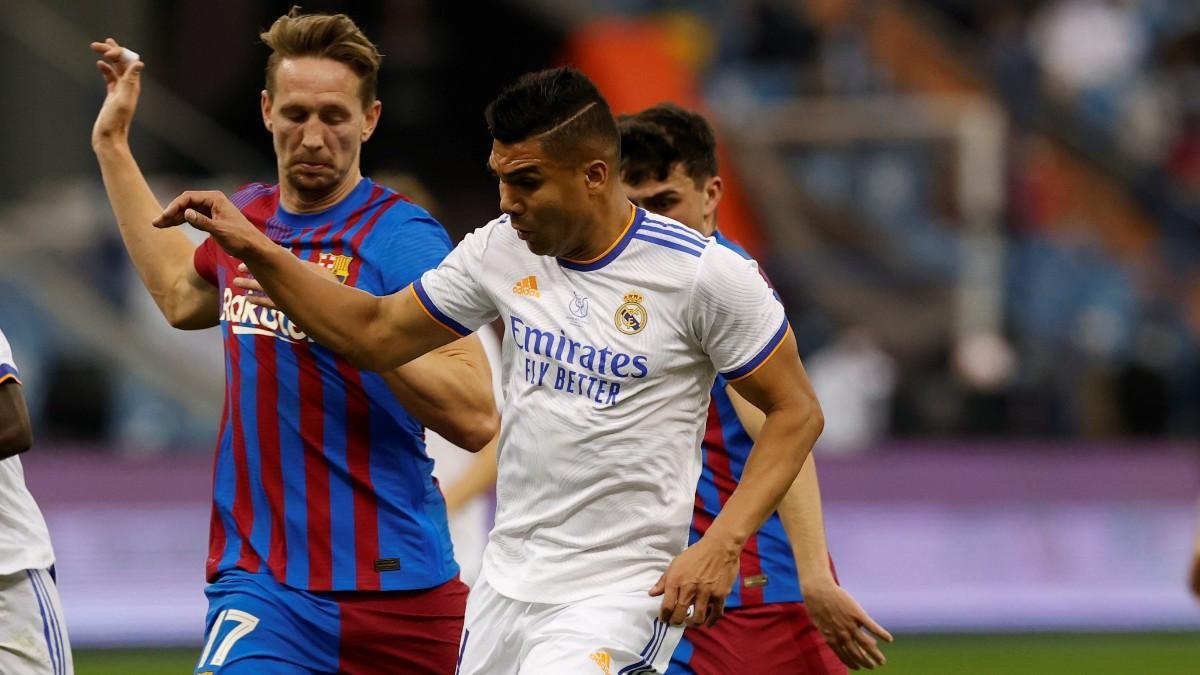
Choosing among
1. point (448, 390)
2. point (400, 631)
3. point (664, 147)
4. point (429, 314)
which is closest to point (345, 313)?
point (429, 314)

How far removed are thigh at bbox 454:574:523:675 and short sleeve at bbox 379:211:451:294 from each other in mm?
839

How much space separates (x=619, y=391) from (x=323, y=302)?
2.46ft

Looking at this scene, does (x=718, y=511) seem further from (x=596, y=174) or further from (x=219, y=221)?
(x=219, y=221)

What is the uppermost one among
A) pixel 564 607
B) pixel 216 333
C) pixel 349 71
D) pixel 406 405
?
pixel 216 333

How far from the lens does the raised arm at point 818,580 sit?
4996 mm

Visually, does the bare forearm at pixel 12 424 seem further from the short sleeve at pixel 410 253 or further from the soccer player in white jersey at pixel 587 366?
the short sleeve at pixel 410 253

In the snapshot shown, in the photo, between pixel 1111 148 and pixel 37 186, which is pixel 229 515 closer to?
pixel 37 186

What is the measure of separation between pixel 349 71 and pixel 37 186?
12.6 m

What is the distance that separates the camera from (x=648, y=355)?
14.8 ft

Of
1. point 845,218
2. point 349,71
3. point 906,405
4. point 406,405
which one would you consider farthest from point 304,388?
point 845,218

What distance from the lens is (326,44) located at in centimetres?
513

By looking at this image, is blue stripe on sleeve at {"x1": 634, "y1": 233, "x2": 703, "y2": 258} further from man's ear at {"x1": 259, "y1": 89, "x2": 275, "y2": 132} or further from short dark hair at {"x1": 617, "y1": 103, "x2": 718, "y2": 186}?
man's ear at {"x1": 259, "y1": 89, "x2": 275, "y2": 132}

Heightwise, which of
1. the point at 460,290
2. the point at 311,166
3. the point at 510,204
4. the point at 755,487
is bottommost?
the point at 755,487

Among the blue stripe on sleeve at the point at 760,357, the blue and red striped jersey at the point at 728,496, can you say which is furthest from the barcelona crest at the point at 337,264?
the blue stripe on sleeve at the point at 760,357
